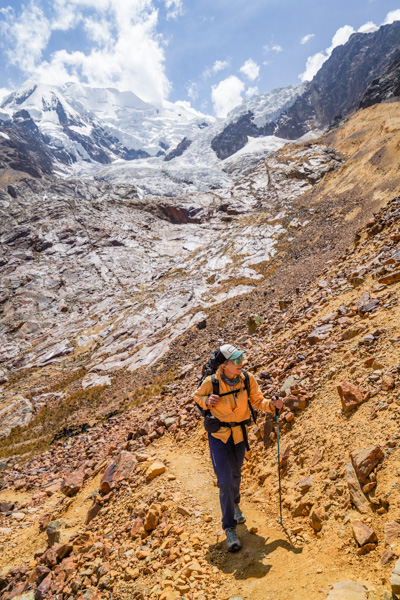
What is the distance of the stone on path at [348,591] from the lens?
300 centimetres

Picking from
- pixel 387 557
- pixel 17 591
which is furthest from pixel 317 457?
pixel 17 591

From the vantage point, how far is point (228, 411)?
4832 millimetres

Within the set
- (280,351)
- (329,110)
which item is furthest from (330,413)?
(329,110)

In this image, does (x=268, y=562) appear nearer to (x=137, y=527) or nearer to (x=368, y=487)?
(x=368, y=487)

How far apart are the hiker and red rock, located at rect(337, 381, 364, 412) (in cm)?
139

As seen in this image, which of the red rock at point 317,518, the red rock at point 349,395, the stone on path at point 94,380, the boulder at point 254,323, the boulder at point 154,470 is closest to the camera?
the red rock at point 317,518

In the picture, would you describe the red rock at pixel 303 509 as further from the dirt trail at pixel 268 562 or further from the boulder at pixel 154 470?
the boulder at pixel 154 470

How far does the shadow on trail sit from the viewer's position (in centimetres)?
404

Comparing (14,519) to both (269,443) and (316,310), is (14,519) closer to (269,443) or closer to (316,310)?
(269,443)

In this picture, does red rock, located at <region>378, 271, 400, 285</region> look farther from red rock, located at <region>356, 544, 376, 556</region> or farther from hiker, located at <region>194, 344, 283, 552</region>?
red rock, located at <region>356, 544, 376, 556</region>

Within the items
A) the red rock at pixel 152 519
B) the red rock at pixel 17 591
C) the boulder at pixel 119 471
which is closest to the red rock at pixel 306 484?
the red rock at pixel 152 519

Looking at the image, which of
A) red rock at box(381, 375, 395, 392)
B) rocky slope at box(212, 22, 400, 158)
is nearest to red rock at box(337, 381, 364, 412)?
red rock at box(381, 375, 395, 392)

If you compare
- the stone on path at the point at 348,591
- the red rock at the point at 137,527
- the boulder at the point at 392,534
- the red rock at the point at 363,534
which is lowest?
the stone on path at the point at 348,591

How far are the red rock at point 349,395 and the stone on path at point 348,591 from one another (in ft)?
8.53
